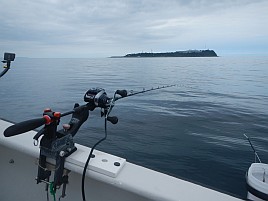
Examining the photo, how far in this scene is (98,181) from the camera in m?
1.28

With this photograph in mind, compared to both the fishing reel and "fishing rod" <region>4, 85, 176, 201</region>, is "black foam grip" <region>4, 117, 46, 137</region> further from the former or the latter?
the fishing reel

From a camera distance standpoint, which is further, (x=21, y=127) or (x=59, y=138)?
(x=59, y=138)

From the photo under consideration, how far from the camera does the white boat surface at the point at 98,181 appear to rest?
1060 mm

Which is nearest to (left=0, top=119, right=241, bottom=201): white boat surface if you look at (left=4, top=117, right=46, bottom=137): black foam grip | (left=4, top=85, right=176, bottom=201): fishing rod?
(left=4, top=85, right=176, bottom=201): fishing rod

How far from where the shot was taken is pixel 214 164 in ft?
11.3

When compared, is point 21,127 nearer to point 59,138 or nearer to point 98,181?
point 59,138

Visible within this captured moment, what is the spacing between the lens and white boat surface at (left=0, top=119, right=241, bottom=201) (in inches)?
41.7

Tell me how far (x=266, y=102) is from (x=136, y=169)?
9.23 m

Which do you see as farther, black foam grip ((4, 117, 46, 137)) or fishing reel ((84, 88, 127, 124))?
fishing reel ((84, 88, 127, 124))

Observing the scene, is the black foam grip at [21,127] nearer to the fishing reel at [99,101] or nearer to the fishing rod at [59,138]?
the fishing rod at [59,138]

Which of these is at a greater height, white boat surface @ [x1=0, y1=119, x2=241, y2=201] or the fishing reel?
the fishing reel

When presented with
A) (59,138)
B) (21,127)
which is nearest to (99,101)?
(59,138)

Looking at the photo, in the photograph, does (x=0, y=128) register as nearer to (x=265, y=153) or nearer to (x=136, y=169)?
(x=136, y=169)

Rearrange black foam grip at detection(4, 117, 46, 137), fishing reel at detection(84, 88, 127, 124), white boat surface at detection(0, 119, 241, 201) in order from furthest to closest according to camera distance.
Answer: fishing reel at detection(84, 88, 127, 124) < white boat surface at detection(0, 119, 241, 201) < black foam grip at detection(4, 117, 46, 137)
